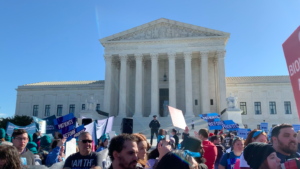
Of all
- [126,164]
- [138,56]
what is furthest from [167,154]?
[138,56]

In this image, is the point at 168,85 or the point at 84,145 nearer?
the point at 84,145

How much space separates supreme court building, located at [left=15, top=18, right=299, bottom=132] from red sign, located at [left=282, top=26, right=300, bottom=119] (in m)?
27.1

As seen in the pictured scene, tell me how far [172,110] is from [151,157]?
3.01 meters

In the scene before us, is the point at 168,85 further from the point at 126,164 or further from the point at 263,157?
the point at 126,164

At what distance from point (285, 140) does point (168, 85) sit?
35.2 m

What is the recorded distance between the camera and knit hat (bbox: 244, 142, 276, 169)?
3.25 meters

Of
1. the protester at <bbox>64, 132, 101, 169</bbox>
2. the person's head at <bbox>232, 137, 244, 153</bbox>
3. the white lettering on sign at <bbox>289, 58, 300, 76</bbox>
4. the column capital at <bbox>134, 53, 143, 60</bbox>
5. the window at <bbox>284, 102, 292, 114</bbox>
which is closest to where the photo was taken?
the white lettering on sign at <bbox>289, 58, 300, 76</bbox>

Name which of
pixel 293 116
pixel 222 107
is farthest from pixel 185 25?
pixel 293 116

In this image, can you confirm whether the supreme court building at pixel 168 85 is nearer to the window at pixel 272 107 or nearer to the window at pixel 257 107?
the window at pixel 257 107

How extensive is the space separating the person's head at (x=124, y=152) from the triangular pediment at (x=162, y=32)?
33.6m

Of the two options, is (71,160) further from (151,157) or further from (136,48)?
(136,48)

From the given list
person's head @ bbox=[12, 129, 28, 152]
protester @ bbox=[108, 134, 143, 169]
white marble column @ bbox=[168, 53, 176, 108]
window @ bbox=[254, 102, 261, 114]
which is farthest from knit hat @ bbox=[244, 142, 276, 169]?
window @ bbox=[254, 102, 261, 114]

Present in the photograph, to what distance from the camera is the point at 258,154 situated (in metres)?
3.32

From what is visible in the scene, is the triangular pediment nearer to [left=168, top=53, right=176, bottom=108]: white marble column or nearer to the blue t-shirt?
[left=168, top=53, right=176, bottom=108]: white marble column
